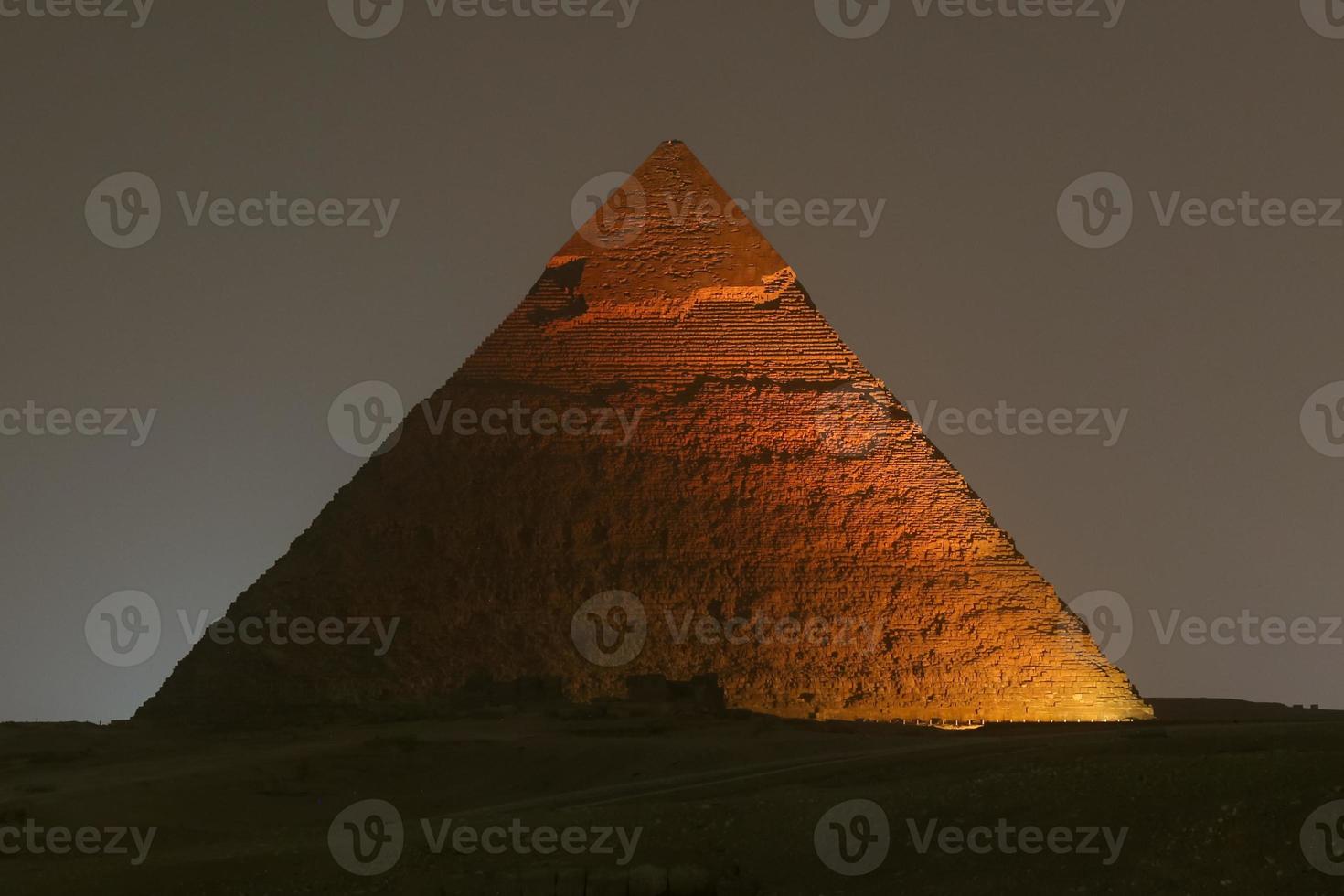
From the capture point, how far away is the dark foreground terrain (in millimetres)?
13445

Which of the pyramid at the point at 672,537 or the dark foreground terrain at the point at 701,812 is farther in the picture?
the pyramid at the point at 672,537

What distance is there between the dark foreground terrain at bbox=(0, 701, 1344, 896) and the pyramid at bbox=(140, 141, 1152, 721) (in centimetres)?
Answer: 503

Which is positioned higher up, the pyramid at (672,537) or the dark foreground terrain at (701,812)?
the pyramid at (672,537)

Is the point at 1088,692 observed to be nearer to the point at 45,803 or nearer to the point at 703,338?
the point at 703,338

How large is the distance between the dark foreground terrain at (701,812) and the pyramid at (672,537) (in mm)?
5030

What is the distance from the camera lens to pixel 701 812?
1673cm

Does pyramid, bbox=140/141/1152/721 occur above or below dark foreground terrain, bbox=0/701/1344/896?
above

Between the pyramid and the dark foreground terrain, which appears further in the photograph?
the pyramid

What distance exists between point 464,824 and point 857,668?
16436 millimetres

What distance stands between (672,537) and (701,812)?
19.2 m

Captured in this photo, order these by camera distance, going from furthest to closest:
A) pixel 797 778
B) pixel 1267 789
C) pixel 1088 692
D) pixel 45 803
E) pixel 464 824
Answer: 1. pixel 1088 692
2. pixel 45 803
3. pixel 797 778
4. pixel 464 824
5. pixel 1267 789

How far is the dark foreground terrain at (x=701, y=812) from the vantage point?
13445mm

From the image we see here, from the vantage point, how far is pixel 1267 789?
45.7 ft

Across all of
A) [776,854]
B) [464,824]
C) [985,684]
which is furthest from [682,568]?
[776,854]
